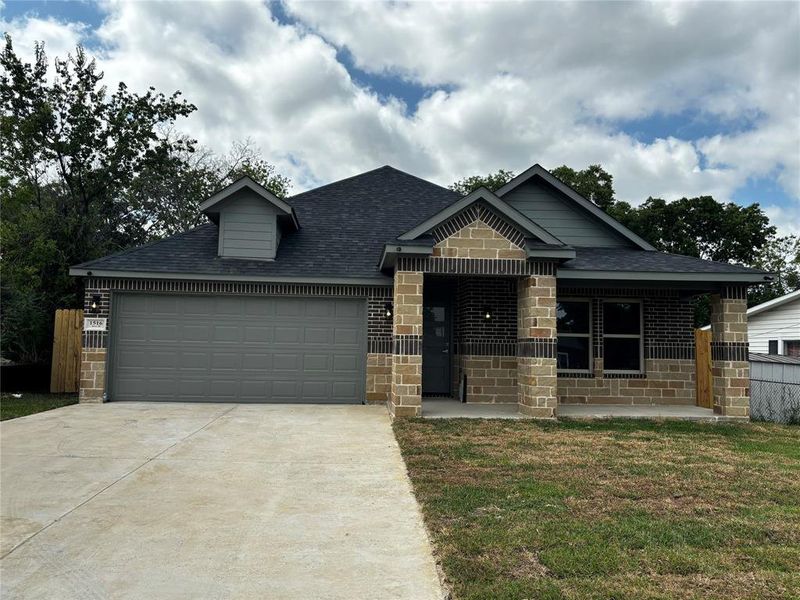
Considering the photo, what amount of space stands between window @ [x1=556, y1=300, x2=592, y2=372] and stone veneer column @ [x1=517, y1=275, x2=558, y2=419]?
2088mm

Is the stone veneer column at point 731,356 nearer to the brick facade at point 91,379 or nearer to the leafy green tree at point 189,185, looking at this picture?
the brick facade at point 91,379

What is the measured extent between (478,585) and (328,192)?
42.7ft

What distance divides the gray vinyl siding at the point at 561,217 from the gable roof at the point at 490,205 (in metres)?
3.18

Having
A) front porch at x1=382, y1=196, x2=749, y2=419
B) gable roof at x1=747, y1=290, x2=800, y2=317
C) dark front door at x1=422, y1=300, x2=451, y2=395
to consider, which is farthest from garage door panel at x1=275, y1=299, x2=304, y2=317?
gable roof at x1=747, y1=290, x2=800, y2=317

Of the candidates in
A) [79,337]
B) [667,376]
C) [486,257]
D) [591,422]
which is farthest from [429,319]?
[79,337]

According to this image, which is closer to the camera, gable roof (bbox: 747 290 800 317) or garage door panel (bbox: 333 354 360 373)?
garage door panel (bbox: 333 354 360 373)

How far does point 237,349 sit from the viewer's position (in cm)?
1145

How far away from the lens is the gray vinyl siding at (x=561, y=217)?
42.2 ft

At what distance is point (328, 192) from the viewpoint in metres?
15.1

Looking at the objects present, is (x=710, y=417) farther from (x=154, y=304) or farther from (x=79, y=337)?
(x=79, y=337)

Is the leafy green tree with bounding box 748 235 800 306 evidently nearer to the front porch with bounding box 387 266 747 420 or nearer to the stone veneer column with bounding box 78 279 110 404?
the front porch with bounding box 387 266 747 420

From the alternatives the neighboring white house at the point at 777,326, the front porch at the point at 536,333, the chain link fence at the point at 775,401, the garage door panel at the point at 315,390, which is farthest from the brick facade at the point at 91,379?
the neighboring white house at the point at 777,326

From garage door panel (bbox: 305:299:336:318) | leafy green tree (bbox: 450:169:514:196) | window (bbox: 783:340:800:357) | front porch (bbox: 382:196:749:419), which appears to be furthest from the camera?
leafy green tree (bbox: 450:169:514:196)

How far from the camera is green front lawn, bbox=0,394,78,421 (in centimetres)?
981
